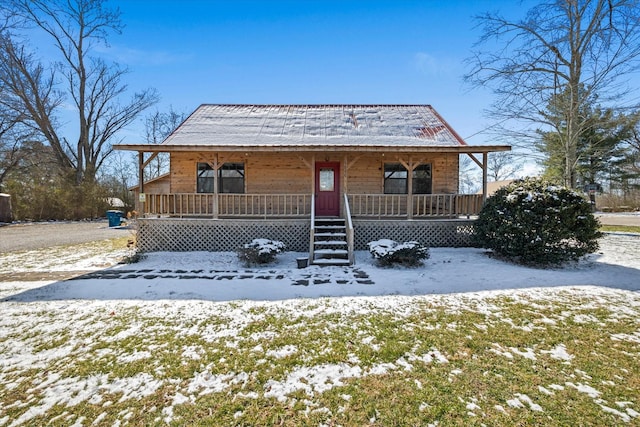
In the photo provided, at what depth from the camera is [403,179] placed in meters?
11.0

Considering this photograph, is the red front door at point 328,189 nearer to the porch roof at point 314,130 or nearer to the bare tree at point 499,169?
the porch roof at point 314,130

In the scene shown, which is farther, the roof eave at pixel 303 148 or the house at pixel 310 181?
the house at pixel 310 181

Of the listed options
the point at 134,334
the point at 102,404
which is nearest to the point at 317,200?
the point at 134,334

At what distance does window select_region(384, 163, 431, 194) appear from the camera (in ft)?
35.9

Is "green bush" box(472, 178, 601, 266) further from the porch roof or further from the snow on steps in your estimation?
the snow on steps

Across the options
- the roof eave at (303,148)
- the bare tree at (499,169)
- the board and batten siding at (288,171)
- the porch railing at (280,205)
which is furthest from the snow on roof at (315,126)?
the bare tree at (499,169)

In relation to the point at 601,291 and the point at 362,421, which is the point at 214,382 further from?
the point at 601,291

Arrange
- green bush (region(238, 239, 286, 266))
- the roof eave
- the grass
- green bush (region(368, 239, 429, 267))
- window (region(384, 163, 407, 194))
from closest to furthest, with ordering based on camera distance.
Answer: the grass < green bush (region(368, 239, 429, 267)) < green bush (region(238, 239, 286, 266)) < the roof eave < window (region(384, 163, 407, 194))

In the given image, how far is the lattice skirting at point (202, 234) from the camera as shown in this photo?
9180 mm

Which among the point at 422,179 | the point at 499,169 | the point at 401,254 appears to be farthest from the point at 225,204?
the point at 499,169

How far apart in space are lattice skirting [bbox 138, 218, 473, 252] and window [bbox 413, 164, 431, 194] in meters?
2.02

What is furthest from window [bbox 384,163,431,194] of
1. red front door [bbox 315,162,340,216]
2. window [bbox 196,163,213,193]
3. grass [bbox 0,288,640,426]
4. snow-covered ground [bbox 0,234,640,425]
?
window [bbox 196,163,213,193]

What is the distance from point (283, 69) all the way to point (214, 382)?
1660cm

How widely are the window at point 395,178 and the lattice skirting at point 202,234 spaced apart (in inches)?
148
